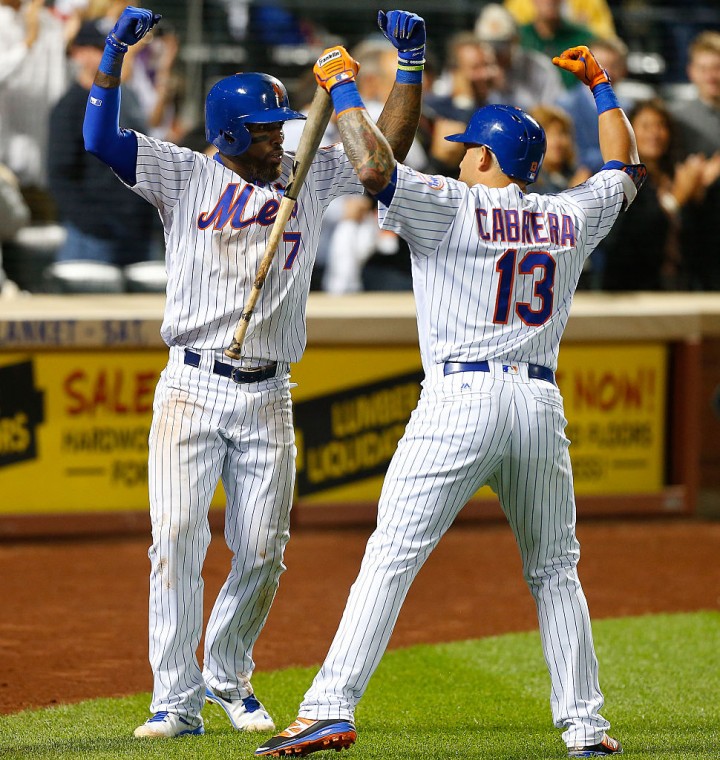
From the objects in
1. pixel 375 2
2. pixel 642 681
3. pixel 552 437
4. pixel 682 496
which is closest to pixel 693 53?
pixel 375 2

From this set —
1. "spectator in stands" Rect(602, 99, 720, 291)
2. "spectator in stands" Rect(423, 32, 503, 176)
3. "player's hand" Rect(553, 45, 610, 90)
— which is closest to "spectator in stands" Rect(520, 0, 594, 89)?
"spectator in stands" Rect(423, 32, 503, 176)

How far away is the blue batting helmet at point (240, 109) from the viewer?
408cm

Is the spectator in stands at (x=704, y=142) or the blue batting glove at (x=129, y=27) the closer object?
the blue batting glove at (x=129, y=27)

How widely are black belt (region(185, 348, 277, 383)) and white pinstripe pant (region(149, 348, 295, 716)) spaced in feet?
0.07

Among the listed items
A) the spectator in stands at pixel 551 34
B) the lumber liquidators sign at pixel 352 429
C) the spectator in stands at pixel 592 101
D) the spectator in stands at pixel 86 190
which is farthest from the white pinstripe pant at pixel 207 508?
the spectator in stands at pixel 551 34

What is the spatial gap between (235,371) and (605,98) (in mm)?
1536

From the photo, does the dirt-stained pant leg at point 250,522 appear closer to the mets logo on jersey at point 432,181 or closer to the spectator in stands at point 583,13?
the mets logo on jersey at point 432,181

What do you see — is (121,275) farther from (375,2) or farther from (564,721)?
(564,721)

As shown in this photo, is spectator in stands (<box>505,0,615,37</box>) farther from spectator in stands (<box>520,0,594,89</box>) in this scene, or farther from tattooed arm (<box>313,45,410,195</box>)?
tattooed arm (<box>313,45,410,195</box>)

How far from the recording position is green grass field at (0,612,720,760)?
12.9ft

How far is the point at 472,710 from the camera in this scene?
4.56 m

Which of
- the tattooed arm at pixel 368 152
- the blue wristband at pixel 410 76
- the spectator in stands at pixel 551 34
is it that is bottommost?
the tattooed arm at pixel 368 152

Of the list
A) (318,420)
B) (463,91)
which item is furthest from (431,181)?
(463,91)

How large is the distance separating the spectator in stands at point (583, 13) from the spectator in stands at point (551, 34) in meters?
0.15
